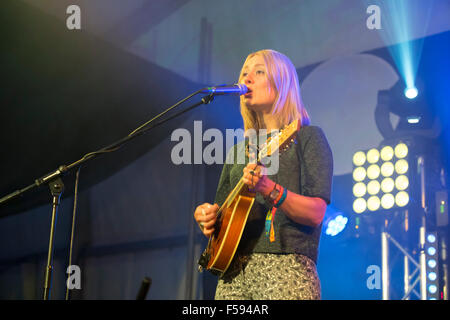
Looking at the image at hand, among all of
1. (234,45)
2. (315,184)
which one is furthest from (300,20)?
(315,184)

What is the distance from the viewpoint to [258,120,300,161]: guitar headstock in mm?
1884

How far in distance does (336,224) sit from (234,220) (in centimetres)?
236

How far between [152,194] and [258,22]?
87.8 inches

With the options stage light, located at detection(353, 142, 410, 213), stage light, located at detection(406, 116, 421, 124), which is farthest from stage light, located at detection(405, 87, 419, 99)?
stage light, located at detection(353, 142, 410, 213)

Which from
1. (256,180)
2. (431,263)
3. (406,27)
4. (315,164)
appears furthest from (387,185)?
(256,180)

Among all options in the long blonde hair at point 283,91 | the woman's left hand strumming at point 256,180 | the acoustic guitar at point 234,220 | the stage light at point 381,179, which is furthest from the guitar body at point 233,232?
the stage light at point 381,179

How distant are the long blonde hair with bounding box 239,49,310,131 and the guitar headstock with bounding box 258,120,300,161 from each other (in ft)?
0.56

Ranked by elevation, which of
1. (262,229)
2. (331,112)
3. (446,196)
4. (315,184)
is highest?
(331,112)

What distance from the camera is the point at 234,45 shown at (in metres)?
5.41

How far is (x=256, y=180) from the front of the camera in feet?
5.41

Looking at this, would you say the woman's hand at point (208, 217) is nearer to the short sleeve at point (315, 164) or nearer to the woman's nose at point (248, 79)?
the short sleeve at point (315, 164)

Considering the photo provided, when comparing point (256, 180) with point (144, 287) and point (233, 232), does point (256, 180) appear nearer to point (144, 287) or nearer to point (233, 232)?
point (233, 232)

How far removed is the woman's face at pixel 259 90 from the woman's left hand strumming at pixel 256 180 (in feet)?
1.69
